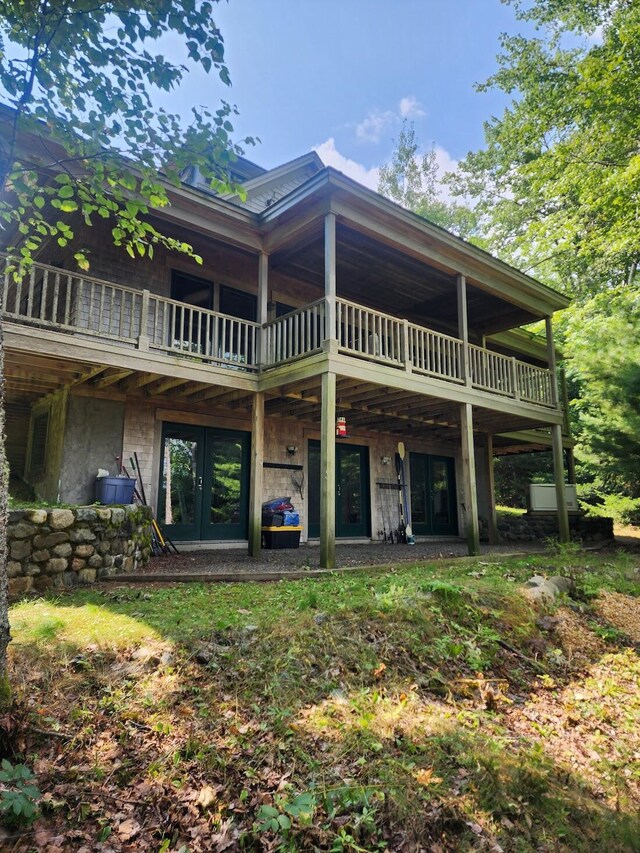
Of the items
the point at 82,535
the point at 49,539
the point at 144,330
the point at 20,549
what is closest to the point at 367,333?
the point at 144,330

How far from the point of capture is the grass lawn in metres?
2.38

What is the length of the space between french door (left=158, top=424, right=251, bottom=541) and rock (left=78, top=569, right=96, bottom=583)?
124 inches

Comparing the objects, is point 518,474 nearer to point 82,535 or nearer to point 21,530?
point 82,535

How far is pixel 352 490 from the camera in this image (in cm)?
1293

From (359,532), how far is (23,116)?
1081 cm

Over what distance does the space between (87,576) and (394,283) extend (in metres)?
8.25

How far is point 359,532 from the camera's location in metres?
12.7

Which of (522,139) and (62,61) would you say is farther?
(522,139)

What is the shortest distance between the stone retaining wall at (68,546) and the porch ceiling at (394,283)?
5.68 metres

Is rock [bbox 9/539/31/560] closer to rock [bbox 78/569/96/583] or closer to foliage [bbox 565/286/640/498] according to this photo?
rock [bbox 78/569/96/583]

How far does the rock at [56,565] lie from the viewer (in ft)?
18.7

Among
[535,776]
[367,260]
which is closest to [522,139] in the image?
[367,260]

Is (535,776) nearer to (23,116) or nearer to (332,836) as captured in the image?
(332,836)

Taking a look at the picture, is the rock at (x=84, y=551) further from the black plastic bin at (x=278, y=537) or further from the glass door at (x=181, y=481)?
the black plastic bin at (x=278, y=537)
